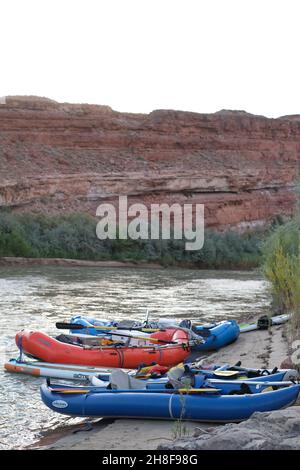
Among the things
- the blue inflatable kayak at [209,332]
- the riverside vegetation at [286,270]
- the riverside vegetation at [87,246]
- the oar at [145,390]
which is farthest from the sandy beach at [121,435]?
the riverside vegetation at [87,246]

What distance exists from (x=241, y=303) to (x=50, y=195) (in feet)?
69.3

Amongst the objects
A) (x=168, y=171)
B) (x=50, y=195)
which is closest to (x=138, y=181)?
(x=168, y=171)

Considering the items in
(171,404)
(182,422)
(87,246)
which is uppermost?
(87,246)

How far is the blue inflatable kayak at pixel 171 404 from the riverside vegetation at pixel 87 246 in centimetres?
2326

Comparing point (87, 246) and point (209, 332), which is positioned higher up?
point (87, 246)

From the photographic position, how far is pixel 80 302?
16.8m

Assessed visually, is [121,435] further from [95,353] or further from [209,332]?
[209,332]

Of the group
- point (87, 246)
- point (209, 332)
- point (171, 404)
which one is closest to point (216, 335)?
point (209, 332)

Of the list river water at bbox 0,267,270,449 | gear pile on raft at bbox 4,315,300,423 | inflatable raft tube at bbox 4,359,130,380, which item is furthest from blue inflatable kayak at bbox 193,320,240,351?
river water at bbox 0,267,270,449

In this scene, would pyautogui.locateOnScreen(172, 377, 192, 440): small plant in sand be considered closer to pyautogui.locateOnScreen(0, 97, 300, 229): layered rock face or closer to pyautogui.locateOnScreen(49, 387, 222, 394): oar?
pyautogui.locateOnScreen(49, 387, 222, 394): oar

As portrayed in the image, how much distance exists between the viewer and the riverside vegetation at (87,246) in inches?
1216

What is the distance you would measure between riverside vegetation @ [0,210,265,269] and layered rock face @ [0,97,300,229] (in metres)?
2.50

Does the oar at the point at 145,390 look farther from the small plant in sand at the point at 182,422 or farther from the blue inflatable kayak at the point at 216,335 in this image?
the blue inflatable kayak at the point at 216,335

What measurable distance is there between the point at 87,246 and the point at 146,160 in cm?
990
